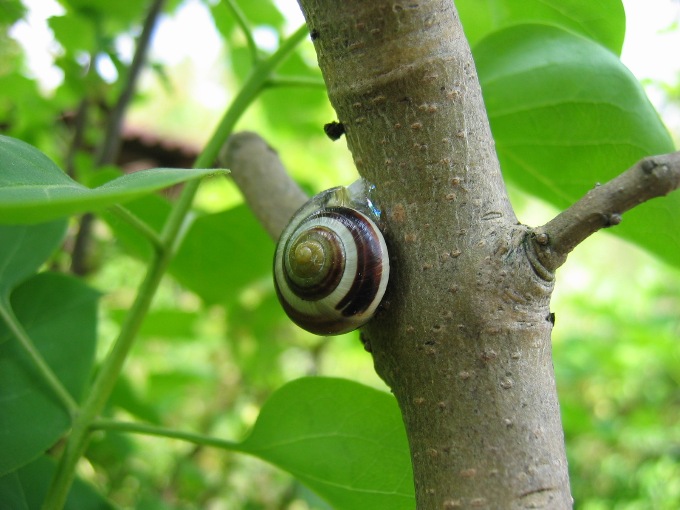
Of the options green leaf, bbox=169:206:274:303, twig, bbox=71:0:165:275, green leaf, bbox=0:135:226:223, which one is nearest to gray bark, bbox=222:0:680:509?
green leaf, bbox=0:135:226:223

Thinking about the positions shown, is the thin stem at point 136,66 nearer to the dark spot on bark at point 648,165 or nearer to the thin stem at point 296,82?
the thin stem at point 296,82

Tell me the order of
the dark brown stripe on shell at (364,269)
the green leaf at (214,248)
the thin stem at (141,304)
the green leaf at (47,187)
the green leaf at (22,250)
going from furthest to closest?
the green leaf at (214,248) → the green leaf at (22,250) → the thin stem at (141,304) → the dark brown stripe on shell at (364,269) → the green leaf at (47,187)

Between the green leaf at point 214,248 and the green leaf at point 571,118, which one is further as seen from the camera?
the green leaf at point 214,248

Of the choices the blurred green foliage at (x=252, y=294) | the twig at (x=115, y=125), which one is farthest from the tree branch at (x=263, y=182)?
the twig at (x=115, y=125)

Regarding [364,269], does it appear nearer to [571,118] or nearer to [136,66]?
[571,118]

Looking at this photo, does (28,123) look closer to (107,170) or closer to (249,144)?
(107,170)

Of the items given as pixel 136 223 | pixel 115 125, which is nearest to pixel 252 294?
pixel 115 125
